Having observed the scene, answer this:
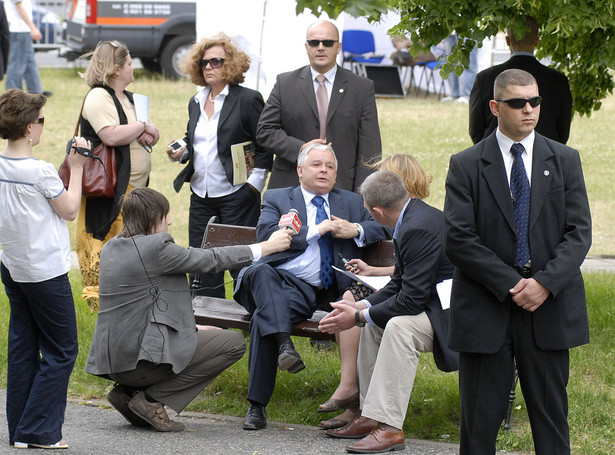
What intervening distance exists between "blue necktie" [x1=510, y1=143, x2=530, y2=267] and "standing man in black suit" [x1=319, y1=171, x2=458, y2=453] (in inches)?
39.1

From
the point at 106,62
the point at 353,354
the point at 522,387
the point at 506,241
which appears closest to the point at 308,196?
the point at 353,354

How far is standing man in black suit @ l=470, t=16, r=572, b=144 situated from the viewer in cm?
670

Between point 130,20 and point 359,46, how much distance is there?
4.27m

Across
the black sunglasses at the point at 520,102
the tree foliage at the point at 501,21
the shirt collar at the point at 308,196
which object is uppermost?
the tree foliage at the point at 501,21

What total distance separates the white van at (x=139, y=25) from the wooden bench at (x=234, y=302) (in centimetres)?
1211

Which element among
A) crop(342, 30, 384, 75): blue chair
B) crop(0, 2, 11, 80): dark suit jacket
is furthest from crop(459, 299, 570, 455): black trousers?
crop(342, 30, 384, 75): blue chair

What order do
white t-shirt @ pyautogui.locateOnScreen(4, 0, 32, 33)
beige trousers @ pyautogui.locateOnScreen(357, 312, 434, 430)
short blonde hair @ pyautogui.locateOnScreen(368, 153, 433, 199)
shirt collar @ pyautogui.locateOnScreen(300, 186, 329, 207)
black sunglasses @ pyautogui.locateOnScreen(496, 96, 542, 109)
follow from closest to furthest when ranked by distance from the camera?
black sunglasses @ pyautogui.locateOnScreen(496, 96, 542, 109) < beige trousers @ pyautogui.locateOnScreen(357, 312, 434, 430) < short blonde hair @ pyautogui.locateOnScreen(368, 153, 433, 199) < shirt collar @ pyautogui.locateOnScreen(300, 186, 329, 207) < white t-shirt @ pyautogui.locateOnScreen(4, 0, 32, 33)

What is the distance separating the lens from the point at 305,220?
6.25m

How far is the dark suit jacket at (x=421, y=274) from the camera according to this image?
5.26 metres

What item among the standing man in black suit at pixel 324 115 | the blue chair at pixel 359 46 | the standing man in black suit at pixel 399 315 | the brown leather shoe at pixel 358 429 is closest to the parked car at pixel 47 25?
the blue chair at pixel 359 46

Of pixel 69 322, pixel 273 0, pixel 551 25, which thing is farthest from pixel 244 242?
pixel 273 0

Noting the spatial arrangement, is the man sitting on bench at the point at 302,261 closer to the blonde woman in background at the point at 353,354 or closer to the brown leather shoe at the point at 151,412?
the blonde woman in background at the point at 353,354

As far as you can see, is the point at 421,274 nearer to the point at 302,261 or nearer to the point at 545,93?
the point at 302,261

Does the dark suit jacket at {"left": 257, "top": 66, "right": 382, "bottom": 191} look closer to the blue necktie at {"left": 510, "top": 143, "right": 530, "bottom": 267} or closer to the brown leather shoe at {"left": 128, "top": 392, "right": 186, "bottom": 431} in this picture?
the brown leather shoe at {"left": 128, "top": 392, "right": 186, "bottom": 431}
